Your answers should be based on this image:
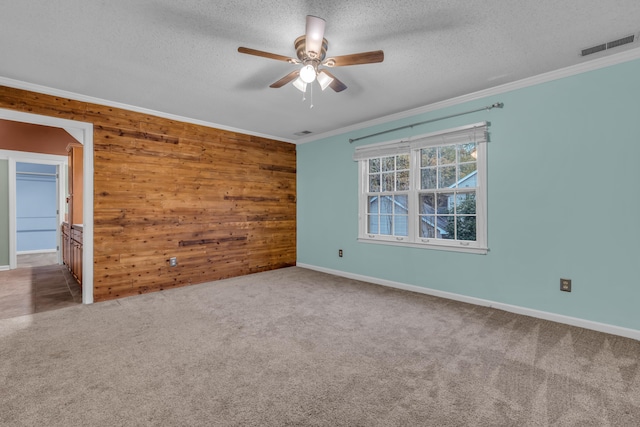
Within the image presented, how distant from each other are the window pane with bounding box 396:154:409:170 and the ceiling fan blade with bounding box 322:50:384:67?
2.23m

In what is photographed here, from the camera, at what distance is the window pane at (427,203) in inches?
152

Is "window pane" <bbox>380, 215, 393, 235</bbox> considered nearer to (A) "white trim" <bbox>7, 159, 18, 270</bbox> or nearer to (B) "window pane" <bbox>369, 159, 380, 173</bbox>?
(B) "window pane" <bbox>369, 159, 380, 173</bbox>

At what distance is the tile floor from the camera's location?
3.39 metres

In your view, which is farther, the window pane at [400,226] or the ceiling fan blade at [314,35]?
the window pane at [400,226]

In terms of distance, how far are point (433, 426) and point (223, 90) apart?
11.4 feet

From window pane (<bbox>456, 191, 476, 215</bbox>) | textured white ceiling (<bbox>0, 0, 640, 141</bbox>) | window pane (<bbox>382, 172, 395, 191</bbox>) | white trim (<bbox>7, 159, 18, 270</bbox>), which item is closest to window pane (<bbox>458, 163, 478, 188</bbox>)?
window pane (<bbox>456, 191, 476, 215</bbox>)

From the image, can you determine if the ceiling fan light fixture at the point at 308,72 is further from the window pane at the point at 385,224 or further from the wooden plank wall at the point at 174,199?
the wooden plank wall at the point at 174,199

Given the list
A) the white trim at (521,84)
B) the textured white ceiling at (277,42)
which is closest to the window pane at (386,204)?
the white trim at (521,84)

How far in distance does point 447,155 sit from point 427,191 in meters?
0.51

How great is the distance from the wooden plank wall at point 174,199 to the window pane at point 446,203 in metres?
2.88

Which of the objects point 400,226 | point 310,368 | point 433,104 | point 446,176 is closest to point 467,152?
point 446,176

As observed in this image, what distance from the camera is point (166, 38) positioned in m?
2.29

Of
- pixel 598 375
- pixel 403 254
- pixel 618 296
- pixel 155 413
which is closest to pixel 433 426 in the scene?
pixel 598 375

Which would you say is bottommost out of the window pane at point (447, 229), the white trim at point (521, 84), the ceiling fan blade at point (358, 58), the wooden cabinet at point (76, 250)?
the wooden cabinet at point (76, 250)
